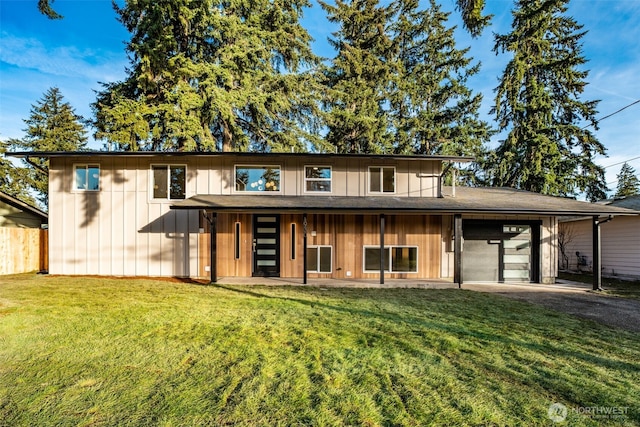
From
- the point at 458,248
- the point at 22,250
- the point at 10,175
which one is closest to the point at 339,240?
the point at 458,248

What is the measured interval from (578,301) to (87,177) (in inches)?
592

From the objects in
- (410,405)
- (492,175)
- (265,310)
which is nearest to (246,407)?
(410,405)

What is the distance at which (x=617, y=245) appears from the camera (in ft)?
37.5

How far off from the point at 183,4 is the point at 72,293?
49.9 feet

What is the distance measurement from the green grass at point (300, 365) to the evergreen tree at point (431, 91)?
1611 cm

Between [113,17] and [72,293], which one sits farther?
[113,17]

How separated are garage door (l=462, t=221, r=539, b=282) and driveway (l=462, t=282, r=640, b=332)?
0.67 meters

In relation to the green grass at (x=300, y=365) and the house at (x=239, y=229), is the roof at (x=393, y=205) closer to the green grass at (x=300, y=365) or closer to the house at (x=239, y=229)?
the house at (x=239, y=229)

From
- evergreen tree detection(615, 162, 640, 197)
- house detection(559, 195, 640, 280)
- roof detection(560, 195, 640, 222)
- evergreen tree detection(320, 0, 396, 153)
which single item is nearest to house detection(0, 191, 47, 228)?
evergreen tree detection(320, 0, 396, 153)

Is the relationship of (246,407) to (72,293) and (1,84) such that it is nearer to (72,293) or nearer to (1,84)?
(72,293)

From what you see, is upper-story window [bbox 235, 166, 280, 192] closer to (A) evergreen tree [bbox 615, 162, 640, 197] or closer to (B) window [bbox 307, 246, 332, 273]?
(B) window [bbox 307, 246, 332, 273]

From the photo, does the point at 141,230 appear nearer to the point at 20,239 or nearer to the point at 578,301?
the point at 20,239

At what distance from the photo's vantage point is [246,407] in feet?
8.30

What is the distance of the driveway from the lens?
577 centimetres
